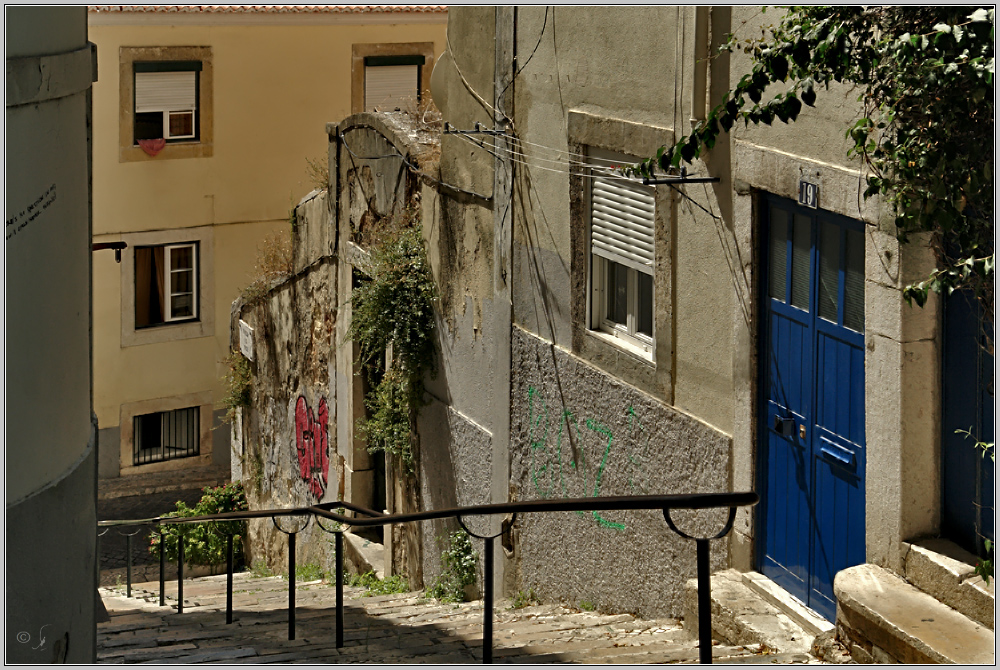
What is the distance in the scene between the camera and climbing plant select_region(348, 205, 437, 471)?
11.8 metres

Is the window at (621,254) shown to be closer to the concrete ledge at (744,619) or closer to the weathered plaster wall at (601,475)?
the weathered plaster wall at (601,475)

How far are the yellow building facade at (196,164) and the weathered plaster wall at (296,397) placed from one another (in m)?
3.73

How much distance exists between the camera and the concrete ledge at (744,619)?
6.91 meters

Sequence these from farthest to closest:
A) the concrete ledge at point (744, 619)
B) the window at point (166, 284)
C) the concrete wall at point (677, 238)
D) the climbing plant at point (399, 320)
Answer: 1. the window at point (166, 284)
2. the climbing plant at point (399, 320)
3. the concrete ledge at point (744, 619)
4. the concrete wall at point (677, 238)

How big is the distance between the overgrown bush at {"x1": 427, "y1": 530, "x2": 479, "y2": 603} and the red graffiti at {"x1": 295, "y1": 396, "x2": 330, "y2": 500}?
341cm

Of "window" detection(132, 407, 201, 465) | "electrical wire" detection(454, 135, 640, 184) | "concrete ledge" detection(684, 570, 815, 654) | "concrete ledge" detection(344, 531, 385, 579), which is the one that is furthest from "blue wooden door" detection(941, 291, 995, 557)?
"window" detection(132, 407, 201, 465)

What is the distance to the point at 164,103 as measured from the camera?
1959cm

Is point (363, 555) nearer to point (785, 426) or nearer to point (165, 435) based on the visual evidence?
point (785, 426)

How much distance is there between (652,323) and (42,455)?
15.0 ft

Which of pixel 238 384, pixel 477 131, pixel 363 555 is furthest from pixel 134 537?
pixel 477 131

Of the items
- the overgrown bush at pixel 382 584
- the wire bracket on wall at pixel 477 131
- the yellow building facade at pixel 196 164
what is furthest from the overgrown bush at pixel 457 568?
the yellow building facade at pixel 196 164

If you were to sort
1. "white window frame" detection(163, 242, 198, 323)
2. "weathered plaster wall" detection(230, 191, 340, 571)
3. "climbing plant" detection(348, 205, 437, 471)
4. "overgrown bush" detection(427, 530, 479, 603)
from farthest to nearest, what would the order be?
1. "white window frame" detection(163, 242, 198, 323)
2. "weathered plaster wall" detection(230, 191, 340, 571)
3. "climbing plant" detection(348, 205, 437, 471)
4. "overgrown bush" detection(427, 530, 479, 603)

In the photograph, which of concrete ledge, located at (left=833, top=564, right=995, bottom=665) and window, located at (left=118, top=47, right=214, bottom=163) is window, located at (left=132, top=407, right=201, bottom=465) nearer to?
window, located at (left=118, top=47, right=214, bottom=163)

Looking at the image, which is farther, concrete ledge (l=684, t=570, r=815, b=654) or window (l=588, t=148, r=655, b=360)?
window (l=588, t=148, r=655, b=360)
